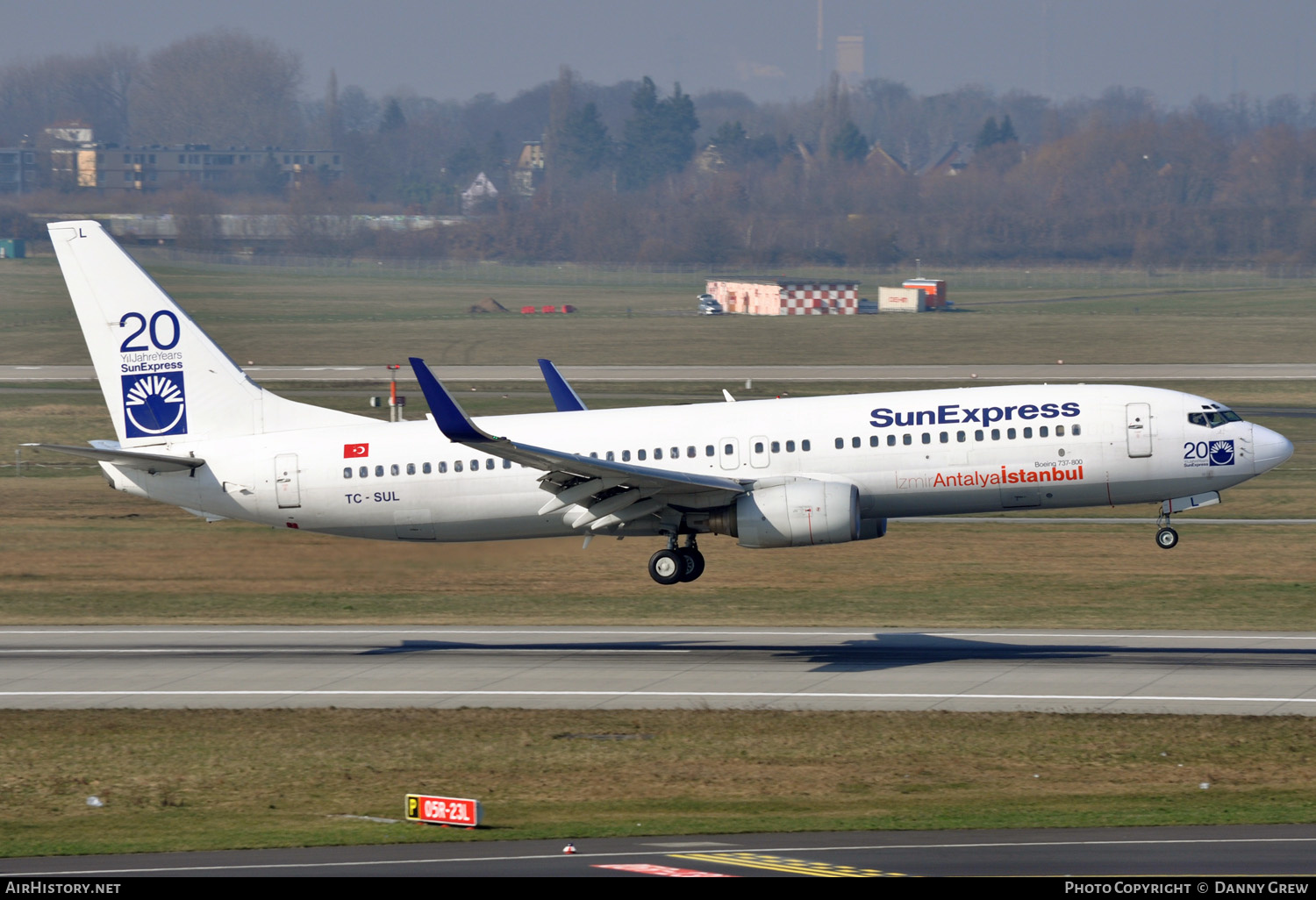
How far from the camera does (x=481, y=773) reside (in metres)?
34.1

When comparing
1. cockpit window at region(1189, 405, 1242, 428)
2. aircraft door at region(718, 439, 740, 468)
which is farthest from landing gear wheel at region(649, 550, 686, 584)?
cockpit window at region(1189, 405, 1242, 428)

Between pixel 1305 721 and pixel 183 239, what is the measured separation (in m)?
156

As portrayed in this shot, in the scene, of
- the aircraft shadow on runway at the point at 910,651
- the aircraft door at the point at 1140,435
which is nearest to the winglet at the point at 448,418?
the aircraft shadow on runway at the point at 910,651

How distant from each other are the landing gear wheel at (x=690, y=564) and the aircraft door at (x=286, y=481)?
11.7 metres

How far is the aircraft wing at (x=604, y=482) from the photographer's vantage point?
41656 mm

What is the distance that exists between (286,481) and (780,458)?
587 inches

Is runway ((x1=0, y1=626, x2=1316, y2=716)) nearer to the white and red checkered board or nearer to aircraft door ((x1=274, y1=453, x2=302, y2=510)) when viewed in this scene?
aircraft door ((x1=274, y1=453, x2=302, y2=510))

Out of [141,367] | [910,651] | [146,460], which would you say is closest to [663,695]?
[910,651]

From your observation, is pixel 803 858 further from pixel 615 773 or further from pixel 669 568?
pixel 669 568

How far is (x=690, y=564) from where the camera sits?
149 ft

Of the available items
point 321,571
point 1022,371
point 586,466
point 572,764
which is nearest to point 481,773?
point 572,764

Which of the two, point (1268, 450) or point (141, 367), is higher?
point (141, 367)

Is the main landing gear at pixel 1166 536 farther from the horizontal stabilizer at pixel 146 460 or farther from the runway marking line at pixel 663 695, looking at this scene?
the horizontal stabilizer at pixel 146 460

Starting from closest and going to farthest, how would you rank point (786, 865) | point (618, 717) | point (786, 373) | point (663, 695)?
point (786, 865), point (618, 717), point (663, 695), point (786, 373)
